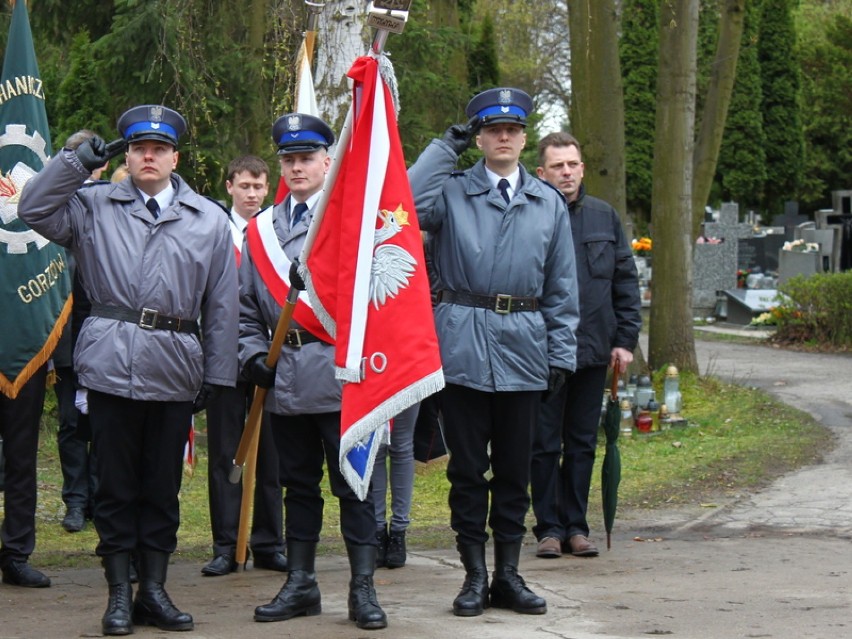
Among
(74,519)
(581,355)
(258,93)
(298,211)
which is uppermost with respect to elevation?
(258,93)

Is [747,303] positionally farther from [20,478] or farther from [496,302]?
[20,478]

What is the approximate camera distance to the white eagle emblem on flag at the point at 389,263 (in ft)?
19.0

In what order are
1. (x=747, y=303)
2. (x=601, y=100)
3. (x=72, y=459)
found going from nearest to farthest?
(x=72, y=459), (x=601, y=100), (x=747, y=303)

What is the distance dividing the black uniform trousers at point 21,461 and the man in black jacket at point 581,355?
2.54 meters

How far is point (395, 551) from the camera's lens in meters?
7.22

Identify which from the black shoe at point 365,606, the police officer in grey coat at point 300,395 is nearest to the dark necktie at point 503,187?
the police officer in grey coat at point 300,395

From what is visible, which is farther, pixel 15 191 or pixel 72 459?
pixel 72 459

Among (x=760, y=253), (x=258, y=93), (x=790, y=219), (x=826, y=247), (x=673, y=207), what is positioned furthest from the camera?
(x=790, y=219)

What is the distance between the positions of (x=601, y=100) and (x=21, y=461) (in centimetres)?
798

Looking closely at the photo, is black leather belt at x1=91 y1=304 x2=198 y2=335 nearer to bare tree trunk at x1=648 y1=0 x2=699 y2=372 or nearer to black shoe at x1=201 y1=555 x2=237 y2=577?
black shoe at x1=201 y1=555 x2=237 y2=577

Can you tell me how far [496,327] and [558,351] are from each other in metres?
0.35

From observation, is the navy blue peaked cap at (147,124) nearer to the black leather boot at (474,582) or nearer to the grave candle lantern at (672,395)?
the black leather boot at (474,582)

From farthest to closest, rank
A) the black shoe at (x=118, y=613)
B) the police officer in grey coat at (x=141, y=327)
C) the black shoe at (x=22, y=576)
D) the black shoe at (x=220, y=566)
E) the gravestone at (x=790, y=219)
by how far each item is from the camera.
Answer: the gravestone at (x=790, y=219) → the black shoe at (x=220, y=566) → the black shoe at (x=22, y=576) → the police officer in grey coat at (x=141, y=327) → the black shoe at (x=118, y=613)

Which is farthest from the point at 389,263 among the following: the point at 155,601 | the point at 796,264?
the point at 796,264
